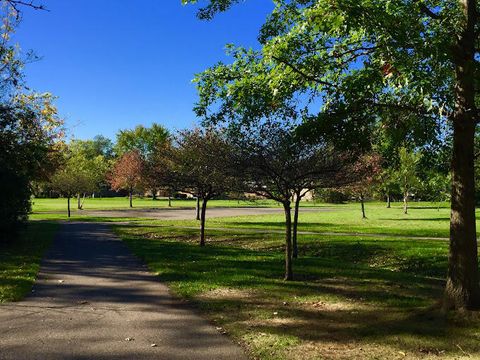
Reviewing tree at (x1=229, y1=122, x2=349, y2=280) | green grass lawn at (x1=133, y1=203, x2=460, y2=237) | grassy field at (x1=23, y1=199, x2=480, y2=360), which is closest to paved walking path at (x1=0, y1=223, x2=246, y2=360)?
grassy field at (x1=23, y1=199, x2=480, y2=360)

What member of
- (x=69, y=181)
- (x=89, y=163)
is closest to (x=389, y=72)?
(x=69, y=181)

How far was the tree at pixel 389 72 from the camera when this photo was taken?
531 centimetres

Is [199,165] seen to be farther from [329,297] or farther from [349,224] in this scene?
[349,224]

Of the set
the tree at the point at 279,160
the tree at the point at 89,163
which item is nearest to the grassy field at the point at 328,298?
the tree at the point at 279,160

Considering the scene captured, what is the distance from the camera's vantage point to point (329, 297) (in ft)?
28.4

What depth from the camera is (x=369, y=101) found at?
683 cm

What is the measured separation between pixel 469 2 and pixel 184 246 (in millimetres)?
13019

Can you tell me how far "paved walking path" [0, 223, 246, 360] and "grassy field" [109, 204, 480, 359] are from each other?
45cm

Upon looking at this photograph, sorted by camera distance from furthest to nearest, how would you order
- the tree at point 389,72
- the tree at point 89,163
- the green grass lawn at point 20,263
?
the tree at point 89,163 < the green grass lawn at point 20,263 < the tree at point 389,72

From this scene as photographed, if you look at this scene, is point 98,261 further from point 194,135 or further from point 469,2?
point 469,2

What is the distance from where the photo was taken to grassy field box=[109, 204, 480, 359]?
5.75 meters

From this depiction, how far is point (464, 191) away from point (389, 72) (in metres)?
2.16

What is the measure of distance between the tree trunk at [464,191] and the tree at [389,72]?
0.04 ft

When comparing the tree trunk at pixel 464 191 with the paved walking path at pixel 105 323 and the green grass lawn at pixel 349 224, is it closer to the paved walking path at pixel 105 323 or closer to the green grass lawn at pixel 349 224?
the paved walking path at pixel 105 323
